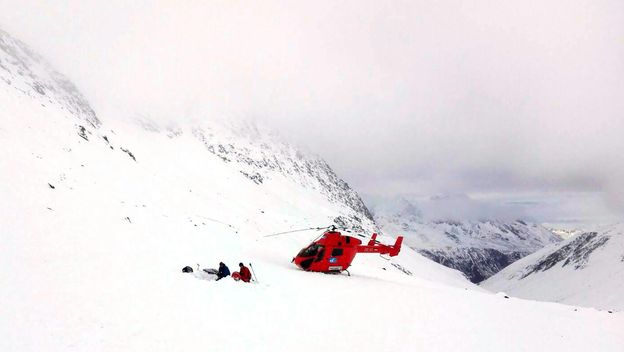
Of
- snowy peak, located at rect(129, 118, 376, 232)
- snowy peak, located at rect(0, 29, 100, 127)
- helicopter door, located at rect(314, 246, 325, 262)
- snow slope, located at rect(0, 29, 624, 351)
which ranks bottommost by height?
snow slope, located at rect(0, 29, 624, 351)

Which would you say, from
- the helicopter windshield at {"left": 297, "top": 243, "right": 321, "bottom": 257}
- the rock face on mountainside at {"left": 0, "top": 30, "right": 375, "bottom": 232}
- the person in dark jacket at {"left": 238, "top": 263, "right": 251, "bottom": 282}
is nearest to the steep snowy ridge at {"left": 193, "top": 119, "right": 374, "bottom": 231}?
the rock face on mountainside at {"left": 0, "top": 30, "right": 375, "bottom": 232}

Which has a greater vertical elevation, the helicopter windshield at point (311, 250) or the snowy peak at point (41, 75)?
the snowy peak at point (41, 75)

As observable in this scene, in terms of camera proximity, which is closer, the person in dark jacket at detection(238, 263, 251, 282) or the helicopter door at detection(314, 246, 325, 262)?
the person in dark jacket at detection(238, 263, 251, 282)

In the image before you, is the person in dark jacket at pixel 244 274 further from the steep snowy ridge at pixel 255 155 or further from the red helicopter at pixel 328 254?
the steep snowy ridge at pixel 255 155

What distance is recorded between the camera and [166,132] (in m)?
117

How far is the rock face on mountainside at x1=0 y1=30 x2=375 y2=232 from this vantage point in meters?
50.7

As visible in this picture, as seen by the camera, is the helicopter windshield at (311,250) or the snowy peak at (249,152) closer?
the helicopter windshield at (311,250)

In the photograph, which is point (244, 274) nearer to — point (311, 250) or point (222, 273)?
point (222, 273)

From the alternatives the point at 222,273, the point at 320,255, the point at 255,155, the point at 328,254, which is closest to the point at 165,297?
the point at 222,273

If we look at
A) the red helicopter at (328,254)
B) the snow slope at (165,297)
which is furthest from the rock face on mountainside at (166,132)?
the red helicopter at (328,254)

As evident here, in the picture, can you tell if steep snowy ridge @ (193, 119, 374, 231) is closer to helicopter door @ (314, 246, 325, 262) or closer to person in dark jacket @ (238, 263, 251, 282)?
helicopter door @ (314, 246, 325, 262)

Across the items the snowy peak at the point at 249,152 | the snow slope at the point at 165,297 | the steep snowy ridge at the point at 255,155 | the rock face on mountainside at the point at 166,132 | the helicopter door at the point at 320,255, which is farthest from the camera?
the steep snowy ridge at the point at 255,155

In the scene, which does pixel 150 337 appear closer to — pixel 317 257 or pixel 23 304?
pixel 23 304

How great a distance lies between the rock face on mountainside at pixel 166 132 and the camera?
5072 centimetres
